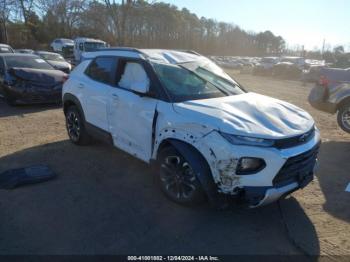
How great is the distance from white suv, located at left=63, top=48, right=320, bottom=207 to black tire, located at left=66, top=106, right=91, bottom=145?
1.40ft

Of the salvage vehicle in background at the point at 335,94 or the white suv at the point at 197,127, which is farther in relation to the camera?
the salvage vehicle in background at the point at 335,94

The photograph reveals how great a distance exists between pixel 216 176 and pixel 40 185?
2482 mm

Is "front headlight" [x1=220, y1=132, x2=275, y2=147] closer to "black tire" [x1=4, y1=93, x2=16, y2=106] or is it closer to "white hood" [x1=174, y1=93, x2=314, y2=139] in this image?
"white hood" [x1=174, y1=93, x2=314, y2=139]

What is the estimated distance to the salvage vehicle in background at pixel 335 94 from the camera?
269 inches

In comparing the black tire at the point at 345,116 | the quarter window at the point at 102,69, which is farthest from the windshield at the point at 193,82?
the black tire at the point at 345,116

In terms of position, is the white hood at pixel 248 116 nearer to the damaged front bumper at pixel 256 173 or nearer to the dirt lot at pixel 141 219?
the damaged front bumper at pixel 256 173

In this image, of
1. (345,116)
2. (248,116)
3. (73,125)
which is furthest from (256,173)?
(345,116)

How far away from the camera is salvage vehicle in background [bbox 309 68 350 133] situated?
6844 mm

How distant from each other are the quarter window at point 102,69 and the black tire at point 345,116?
16.5 feet

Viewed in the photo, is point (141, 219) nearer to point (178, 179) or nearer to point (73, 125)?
point (178, 179)

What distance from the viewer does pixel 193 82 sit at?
4.20 meters

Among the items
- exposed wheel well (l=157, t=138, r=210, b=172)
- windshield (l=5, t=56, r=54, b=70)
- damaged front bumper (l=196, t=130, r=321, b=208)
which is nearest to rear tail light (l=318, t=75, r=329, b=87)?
→ damaged front bumper (l=196, t=130, r=321, b=208)

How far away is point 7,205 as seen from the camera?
3756mm

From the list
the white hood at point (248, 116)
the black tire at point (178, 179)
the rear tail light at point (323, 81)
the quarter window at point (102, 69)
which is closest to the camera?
the white hood at point (248, 116)
